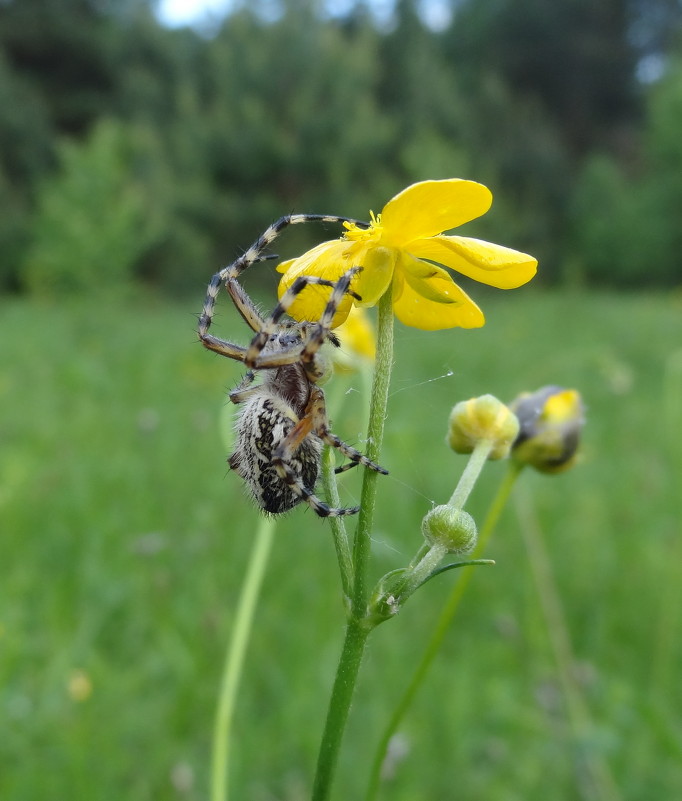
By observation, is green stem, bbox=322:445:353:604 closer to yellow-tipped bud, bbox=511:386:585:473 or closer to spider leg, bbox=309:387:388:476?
spider leg, bbox=309:387:388:476

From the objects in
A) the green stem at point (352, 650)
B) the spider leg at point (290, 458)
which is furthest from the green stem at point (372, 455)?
the spider leg at point (290, 458)

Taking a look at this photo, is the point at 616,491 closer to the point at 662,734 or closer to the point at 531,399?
the point at 662,734

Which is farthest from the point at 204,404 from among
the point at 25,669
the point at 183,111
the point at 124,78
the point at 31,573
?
the point at 124,78

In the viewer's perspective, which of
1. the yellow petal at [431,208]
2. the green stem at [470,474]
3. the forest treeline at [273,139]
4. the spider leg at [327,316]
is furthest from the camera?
the forest treeline at [273,139]

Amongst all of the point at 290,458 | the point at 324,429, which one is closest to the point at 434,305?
the point at 324,429

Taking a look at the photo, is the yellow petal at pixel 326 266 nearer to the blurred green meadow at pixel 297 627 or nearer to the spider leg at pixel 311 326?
the spider leg at pixel 311 326
